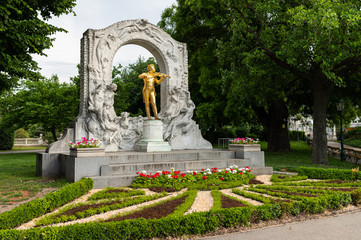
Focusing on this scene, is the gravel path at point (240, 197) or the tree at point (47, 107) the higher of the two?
the tree at point (47, 107)

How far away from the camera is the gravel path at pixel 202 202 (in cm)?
581

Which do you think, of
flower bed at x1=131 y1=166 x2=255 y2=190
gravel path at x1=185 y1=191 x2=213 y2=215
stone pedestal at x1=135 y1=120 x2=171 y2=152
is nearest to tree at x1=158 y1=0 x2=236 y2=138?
stone pedestal at x1=135 y1=120 x2=171 y2=152

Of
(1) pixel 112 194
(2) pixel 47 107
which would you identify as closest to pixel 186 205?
(1) pixel 112 194

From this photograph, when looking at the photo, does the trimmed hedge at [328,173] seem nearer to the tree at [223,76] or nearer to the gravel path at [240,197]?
the gravel path at [240,197]

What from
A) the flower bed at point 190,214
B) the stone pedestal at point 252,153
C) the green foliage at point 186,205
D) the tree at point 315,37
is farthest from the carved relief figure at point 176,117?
the green foliage at point 186,205

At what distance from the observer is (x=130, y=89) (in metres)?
29.6

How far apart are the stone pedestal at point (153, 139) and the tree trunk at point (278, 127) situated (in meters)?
10.4

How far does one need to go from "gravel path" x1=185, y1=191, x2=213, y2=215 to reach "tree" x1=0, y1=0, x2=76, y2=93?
325 inches

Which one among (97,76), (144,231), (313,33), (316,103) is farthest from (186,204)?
(316,103)

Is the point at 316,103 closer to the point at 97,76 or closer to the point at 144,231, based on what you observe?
the point at 97,76

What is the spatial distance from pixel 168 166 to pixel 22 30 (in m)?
7.37

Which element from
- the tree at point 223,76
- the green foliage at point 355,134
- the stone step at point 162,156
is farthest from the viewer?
the green foliage at point 355,134

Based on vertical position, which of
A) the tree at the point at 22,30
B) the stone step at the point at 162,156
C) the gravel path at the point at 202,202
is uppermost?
the tree at the point at 22,30

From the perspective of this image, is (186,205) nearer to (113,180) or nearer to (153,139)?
(113,180)
